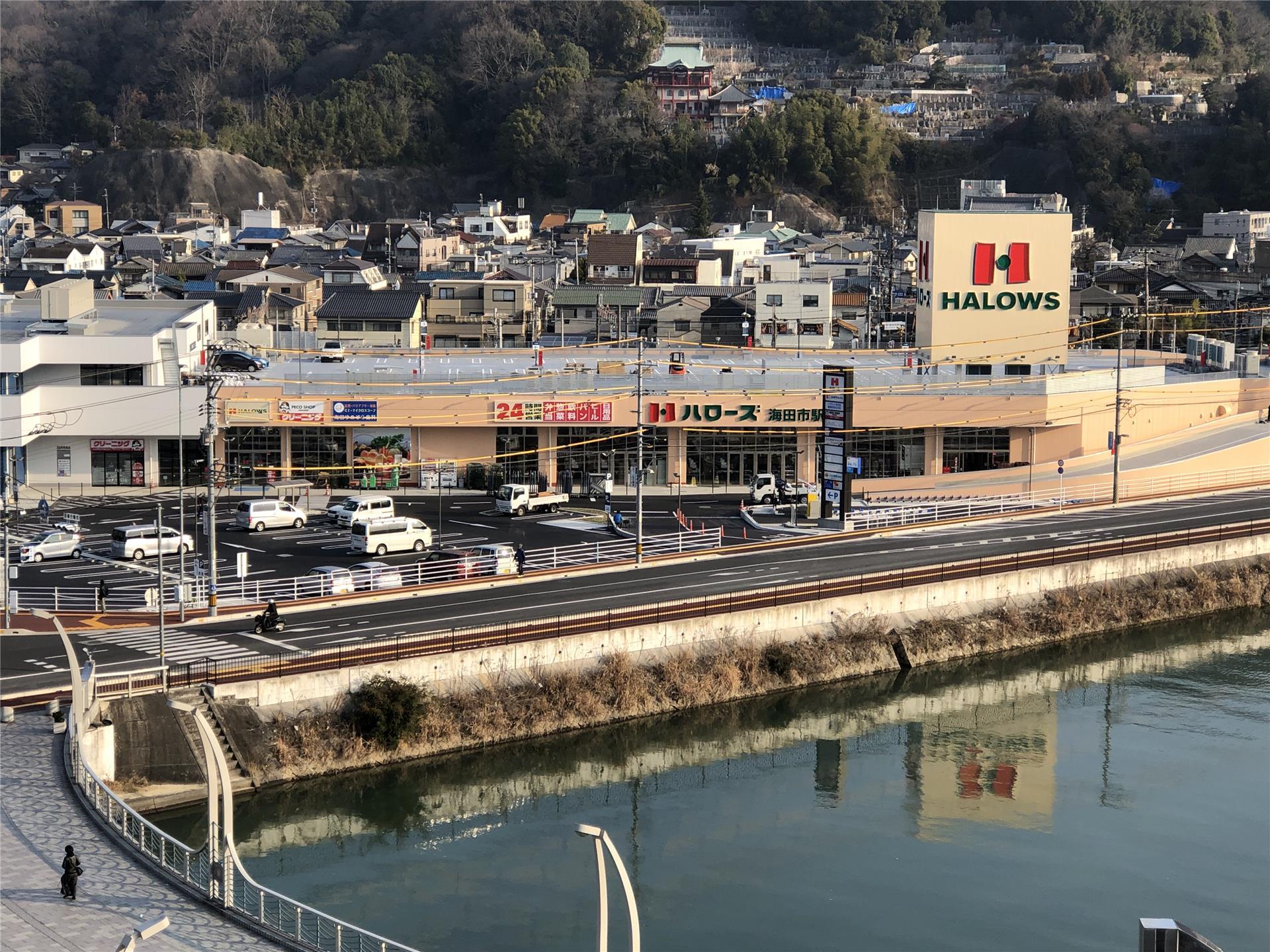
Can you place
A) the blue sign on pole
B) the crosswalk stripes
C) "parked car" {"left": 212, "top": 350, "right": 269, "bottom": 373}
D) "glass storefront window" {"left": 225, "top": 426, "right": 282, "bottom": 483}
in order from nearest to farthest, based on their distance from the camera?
the crosswalk stripes
the blue sign on pole
"glass storefront window" {"left": 225, "top": 426, "right": 282, "bottom": 483}
"parked car" {"left": 212, "top": 350, "right": 269, "bottom": 373}

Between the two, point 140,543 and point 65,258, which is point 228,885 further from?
point 65,258

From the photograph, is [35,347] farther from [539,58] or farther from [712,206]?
[539,58]

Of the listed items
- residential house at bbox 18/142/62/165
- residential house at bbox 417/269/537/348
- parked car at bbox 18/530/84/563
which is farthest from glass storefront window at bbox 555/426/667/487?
residential house at bbox 18/142/62/165

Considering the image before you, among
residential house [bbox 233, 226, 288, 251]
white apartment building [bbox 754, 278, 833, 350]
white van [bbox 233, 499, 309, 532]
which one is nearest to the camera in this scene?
white van [bbox 233, 499, 309, 532]

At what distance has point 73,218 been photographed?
318 ft

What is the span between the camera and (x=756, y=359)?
47.7m

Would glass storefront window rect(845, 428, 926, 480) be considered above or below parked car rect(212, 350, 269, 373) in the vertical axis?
below

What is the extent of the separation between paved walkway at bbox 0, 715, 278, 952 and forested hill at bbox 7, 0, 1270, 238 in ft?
278

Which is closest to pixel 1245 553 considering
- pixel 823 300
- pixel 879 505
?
pixel 879 505

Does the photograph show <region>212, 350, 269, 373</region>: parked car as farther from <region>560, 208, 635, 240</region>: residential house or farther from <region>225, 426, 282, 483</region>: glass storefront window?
<region>560, 208, 635, 240</region>: residential house

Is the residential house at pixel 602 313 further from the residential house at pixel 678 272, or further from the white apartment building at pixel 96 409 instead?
the white apartment building at pixel 96 409

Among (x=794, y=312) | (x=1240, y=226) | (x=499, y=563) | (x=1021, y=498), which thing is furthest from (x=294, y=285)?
(x=1240, y=226)

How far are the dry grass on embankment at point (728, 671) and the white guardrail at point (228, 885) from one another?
4.10 metres

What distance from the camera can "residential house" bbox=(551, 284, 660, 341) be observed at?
56.9m
